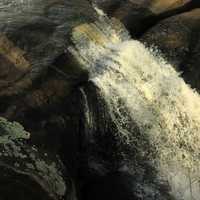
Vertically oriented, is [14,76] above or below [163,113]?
above

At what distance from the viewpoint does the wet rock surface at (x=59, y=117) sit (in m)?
7.03

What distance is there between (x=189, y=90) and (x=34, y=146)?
2879 millimetres

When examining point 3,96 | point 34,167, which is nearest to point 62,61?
point 3,96

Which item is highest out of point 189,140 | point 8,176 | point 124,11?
point 124,11

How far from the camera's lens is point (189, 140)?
8141mm

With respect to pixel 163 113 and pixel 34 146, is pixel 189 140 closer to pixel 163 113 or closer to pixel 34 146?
pixel 163 113

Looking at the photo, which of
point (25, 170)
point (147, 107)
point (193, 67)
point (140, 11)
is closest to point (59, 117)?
Answer: point (25, 170)

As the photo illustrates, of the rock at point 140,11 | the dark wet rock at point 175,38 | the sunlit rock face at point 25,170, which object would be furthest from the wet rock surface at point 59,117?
the rock at point 140,11

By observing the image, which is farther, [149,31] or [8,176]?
[149,31]

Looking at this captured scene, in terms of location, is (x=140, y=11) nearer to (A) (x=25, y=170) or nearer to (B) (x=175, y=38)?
(B) (x=175, y=38)

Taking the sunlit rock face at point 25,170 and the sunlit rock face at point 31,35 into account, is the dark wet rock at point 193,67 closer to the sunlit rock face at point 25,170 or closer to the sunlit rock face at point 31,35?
the sunlit rock face at point 31,35

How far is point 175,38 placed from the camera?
909 centimetres

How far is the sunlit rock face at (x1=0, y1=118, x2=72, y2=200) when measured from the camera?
6508mm

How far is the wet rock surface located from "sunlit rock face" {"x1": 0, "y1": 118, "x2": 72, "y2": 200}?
0.05ft
